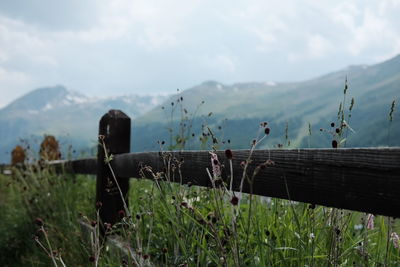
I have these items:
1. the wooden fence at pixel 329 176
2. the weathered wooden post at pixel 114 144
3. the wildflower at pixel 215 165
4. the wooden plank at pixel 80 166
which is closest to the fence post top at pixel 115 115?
the weathered wooden post at pixel 114 144

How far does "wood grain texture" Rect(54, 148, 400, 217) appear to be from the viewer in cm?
142

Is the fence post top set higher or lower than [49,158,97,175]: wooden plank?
higher

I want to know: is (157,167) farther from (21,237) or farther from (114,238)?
(21,237)

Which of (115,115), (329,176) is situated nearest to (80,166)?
(115,115)

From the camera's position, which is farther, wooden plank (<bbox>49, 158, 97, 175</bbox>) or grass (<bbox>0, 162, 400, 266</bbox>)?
wooden plank (<bbox>49, 158, 97, 175</bbox>)

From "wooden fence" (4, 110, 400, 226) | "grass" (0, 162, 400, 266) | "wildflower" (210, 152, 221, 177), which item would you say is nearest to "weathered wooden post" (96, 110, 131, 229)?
"grass" (0, 162, 400, 266)

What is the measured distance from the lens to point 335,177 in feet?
5.21

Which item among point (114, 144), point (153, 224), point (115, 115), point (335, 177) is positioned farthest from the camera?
point (115, 115)

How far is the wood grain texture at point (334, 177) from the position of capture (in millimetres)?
1423

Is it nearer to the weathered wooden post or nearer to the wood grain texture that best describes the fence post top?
the weathered wooden post

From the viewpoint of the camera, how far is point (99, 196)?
15.2ft

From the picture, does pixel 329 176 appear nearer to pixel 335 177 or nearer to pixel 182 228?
pixel 335 177

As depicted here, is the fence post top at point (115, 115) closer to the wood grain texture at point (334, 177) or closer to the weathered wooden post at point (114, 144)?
the weathered wooden post at point (114, 144)

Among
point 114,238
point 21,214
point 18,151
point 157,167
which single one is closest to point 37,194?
point 21,214
